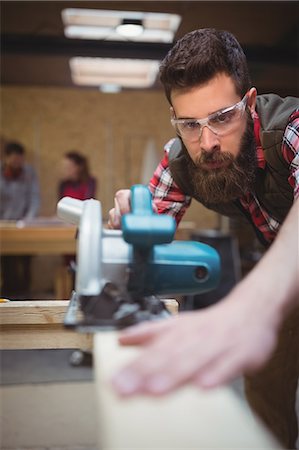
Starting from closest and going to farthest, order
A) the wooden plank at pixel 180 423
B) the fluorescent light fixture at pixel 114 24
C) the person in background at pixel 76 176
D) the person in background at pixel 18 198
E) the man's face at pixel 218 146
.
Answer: the wooden plank at pixel 180 423
the man's face at pixel 218 146
the fluorescent light fixture at pixel 114 24
the person in background at pixel 76 176
the person in background at pixel 18 198

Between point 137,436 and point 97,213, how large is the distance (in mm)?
326

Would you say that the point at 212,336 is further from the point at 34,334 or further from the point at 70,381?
the point at 70,381

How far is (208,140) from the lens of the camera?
83cm

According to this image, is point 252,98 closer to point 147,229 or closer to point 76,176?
point 147,229

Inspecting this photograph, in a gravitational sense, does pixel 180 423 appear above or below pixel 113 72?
below

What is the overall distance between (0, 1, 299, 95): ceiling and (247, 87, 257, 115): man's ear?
2.75m

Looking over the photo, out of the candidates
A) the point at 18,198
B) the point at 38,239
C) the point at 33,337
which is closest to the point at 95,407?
the point at 33,337

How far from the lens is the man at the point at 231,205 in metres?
0.42

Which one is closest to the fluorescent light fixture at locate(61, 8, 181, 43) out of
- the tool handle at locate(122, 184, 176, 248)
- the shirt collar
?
the shirt collar

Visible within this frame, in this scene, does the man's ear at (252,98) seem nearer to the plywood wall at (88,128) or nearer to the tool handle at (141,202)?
the tool handle at (141,202)

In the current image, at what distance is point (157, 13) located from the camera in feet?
12.3

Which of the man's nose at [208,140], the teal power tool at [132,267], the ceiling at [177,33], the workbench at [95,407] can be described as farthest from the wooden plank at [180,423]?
the ceiling at [177,33]

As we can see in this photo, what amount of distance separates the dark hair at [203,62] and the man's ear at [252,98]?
20mm

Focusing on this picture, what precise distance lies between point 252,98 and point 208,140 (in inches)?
7.3
